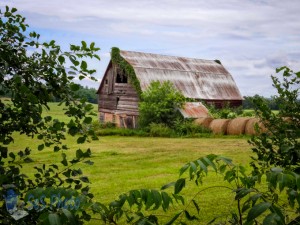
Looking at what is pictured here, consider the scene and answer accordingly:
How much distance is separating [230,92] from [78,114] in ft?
102

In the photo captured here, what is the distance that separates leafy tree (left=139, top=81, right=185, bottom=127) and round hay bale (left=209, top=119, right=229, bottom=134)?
2858 mm

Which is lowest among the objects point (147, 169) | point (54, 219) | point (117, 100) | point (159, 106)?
point (147, 169)

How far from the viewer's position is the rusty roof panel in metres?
26.3

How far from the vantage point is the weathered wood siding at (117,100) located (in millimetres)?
29797

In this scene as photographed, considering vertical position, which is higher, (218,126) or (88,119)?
(88,119)

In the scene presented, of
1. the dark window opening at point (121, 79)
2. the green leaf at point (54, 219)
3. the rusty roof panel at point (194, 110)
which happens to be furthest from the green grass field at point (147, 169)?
the dark window opening at point (121, 79)

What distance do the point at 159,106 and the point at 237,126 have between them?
5.55m

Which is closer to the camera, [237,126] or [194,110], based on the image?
[237,126]

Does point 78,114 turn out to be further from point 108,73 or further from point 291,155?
point 108,73

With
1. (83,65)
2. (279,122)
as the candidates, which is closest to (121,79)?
(279,122)

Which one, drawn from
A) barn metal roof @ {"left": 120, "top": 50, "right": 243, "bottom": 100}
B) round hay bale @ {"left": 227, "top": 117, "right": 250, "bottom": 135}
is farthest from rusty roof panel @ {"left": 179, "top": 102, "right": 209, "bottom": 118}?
round hay bale @ {"left": 227, "top": 117, "right": 250, "bottom": 135}

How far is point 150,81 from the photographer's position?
2919 cm

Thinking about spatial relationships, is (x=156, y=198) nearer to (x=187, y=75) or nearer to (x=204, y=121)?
(x=204, y=121)

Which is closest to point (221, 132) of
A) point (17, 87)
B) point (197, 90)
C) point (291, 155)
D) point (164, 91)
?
point (164, 91)
